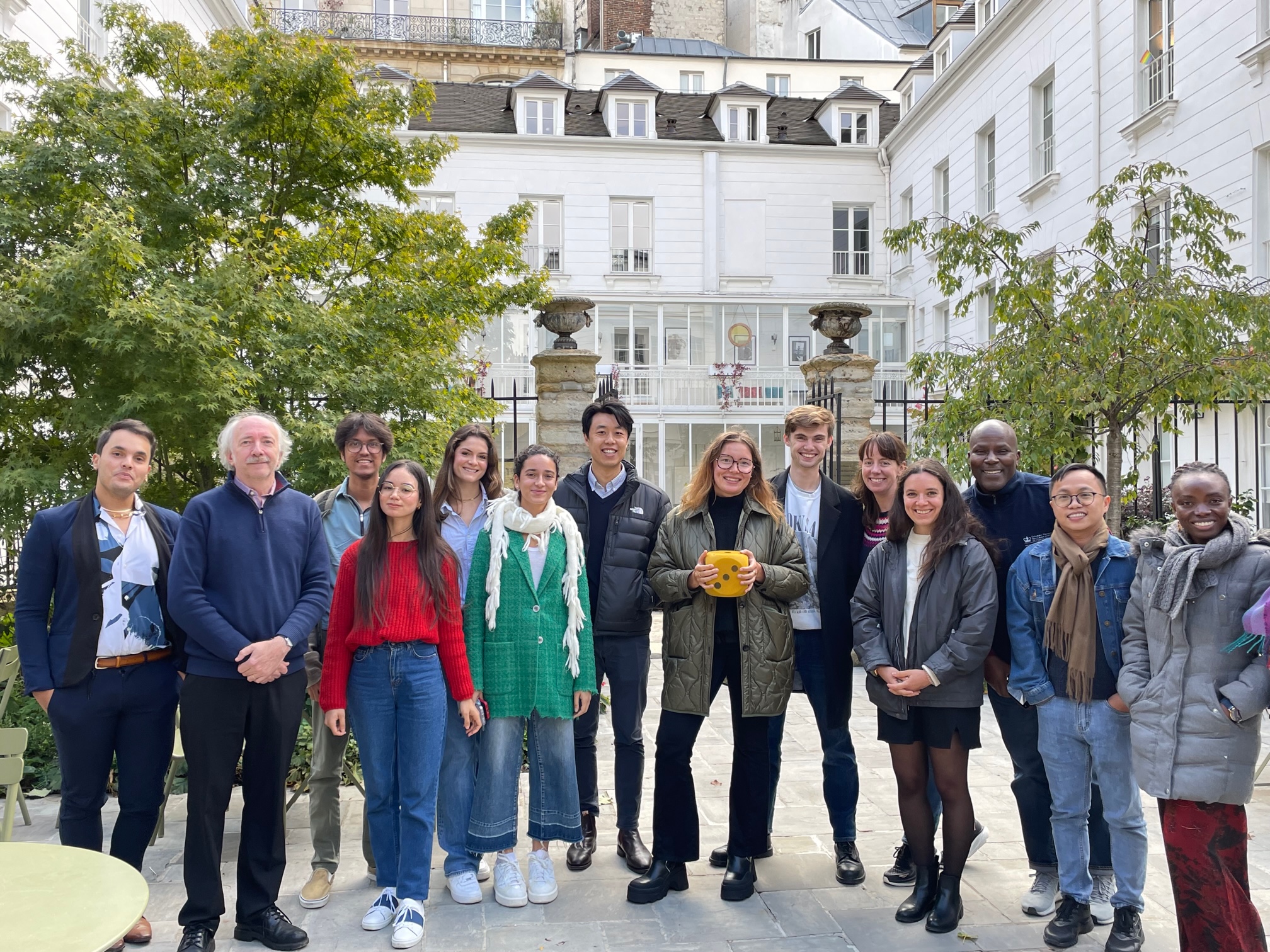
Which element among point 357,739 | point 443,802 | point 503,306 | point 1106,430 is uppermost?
point 503,306

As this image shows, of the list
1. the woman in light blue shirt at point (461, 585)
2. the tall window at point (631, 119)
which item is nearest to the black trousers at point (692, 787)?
the woman in light blue shirt at point (461, 585)

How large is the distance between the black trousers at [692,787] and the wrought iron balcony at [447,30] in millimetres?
32206

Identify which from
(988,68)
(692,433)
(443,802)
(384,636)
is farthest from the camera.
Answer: (692,433)

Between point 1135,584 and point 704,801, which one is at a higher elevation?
point 1135,584

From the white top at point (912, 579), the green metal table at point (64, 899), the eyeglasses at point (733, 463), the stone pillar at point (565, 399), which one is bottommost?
the green metal table at point (64, 899)

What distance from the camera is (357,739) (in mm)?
3854

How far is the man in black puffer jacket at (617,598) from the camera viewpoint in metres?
4.41

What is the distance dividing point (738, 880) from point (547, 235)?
2106cm

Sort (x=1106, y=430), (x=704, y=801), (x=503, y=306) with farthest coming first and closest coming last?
(x=503, y=306), (x=1106, y=430), (x=704, y=801)

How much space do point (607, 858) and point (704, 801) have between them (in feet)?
3.35

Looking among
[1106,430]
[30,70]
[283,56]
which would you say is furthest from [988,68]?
[30,70]

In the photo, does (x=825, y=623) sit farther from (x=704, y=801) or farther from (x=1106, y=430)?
(x=1106, y=430)

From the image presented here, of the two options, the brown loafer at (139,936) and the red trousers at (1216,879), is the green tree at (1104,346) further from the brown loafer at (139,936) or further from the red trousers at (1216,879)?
the brown loafer at (139,936)

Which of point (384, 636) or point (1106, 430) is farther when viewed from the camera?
point (1106, 430)
